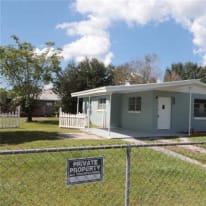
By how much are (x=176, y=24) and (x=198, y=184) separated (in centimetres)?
1402

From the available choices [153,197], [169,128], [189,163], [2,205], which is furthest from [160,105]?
[2,205]

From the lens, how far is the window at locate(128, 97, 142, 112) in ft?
62.2

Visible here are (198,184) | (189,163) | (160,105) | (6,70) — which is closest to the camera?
(198,184)

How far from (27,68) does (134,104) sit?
13.1 m

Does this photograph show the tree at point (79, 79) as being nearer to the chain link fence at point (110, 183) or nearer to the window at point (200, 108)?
the window at point (200, 108)

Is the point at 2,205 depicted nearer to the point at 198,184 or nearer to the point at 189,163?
the point at 198,184

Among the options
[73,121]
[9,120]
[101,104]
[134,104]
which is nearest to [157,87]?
[134,104]

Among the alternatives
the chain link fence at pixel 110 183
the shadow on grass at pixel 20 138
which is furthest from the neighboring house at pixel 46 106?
the chain link fence at pixel 110 183

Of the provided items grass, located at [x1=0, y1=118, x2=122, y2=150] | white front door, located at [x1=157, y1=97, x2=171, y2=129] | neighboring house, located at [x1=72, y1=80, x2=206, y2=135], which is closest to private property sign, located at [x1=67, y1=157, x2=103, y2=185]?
grass, located at [x1=0, y1=118, x2=122, y2=150]

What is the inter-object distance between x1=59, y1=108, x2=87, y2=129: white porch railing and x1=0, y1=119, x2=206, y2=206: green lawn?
10.8m

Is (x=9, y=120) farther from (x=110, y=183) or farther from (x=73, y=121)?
(x=110, y=183)

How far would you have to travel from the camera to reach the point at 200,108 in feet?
65.5

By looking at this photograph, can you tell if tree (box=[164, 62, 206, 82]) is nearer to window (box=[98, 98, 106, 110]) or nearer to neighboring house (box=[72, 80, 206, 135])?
window (box=[98, 98, 106, 110])

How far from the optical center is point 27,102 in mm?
28250
